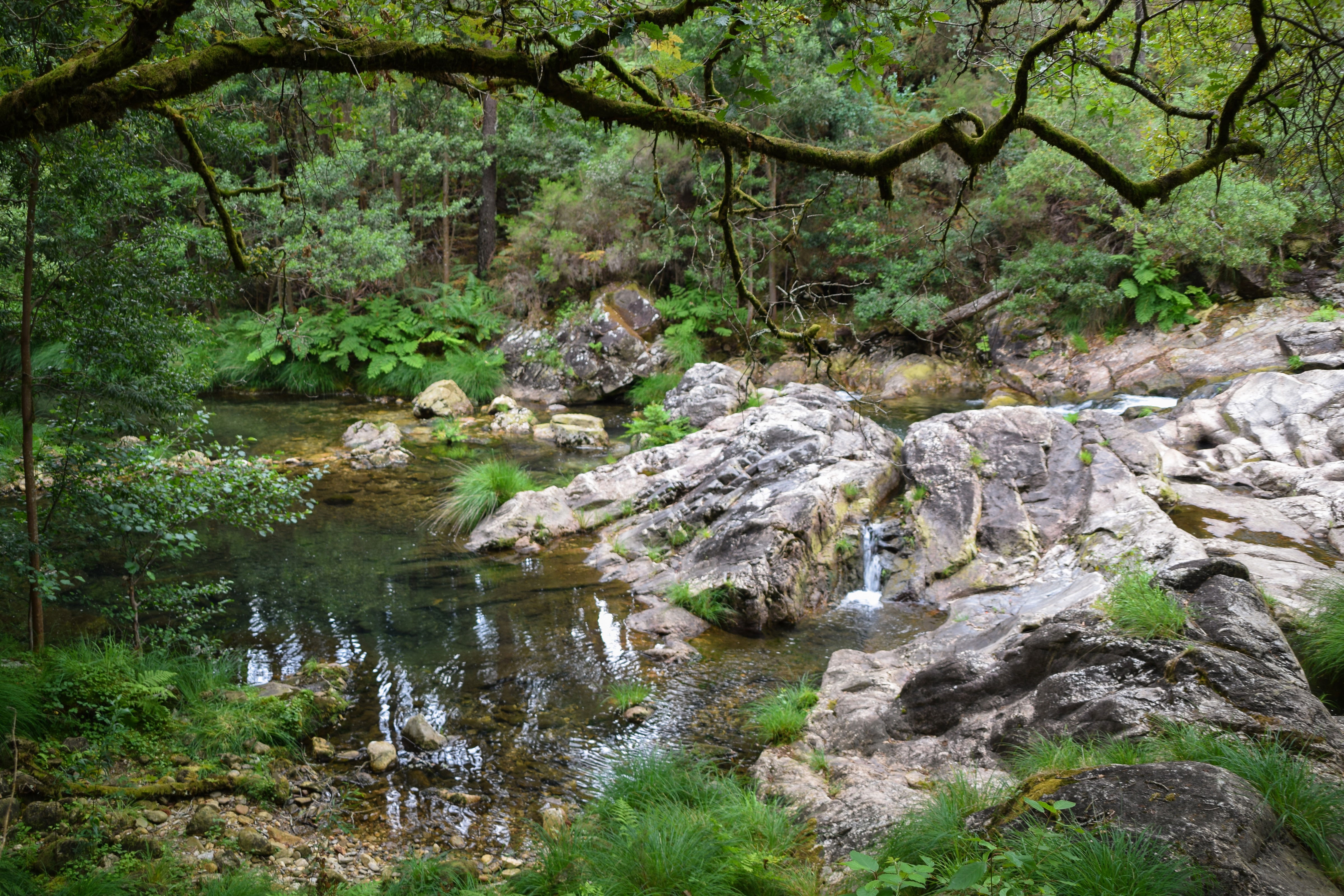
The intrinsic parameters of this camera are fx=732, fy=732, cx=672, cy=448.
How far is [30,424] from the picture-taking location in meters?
4.83

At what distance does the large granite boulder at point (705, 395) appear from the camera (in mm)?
14125

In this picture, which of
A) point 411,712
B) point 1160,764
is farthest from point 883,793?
point 411,712

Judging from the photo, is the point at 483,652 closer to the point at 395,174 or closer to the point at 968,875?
the point at 968,875

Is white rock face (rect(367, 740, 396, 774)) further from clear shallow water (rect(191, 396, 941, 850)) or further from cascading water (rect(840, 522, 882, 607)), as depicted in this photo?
cascading water (rect(840, 522, 882, 607))

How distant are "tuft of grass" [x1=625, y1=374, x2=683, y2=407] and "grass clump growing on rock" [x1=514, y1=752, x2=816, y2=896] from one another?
13.7 metres

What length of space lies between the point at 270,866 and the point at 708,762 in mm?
2525

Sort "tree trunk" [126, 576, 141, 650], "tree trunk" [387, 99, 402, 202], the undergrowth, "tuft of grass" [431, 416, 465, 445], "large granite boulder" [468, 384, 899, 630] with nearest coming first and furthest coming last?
the undergrowth, "tree trunk" [126, 576, 141, 650], "large granite boulder" [468, 384, 899, 630], "tuft of grass" [431, 416, 465, 445], "tree trunk" [387, 99, 402, 202]

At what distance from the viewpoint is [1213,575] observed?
4398mm

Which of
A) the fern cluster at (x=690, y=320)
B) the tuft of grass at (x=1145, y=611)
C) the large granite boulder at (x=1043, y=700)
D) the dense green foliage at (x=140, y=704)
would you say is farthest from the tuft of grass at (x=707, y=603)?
the fern cluster at (x=690, y=320)

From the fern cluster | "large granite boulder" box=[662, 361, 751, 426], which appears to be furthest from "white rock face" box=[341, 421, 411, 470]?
the fern cluster

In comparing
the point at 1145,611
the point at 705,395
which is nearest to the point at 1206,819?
the point at 1145,611

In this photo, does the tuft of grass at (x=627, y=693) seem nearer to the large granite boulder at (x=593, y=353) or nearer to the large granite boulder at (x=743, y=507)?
the large granite boulder at (x=743, y=507)

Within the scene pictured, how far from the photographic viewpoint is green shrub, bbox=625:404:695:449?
13070 millimetres

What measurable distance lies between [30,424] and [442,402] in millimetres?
12380
